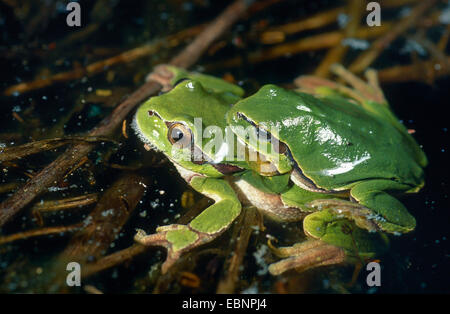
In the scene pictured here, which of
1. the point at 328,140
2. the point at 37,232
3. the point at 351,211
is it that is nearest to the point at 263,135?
the point at 328,140

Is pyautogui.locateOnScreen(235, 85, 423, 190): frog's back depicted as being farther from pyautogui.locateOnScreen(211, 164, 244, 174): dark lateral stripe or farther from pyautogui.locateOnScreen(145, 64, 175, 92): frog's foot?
pyautogui.locateOnScreen(145, 64, 175, 92): frog's foot

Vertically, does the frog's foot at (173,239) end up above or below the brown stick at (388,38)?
below

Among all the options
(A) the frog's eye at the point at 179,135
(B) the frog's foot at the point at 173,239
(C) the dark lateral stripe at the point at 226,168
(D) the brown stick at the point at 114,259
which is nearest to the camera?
(D) the brown stick at the point at 114,259

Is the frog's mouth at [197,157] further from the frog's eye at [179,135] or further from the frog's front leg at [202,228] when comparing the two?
the frog's front leg at [202,228]

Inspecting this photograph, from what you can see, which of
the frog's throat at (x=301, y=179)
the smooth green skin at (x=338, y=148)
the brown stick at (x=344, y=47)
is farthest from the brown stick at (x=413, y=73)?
the frog's throat at (x=301, y=179)

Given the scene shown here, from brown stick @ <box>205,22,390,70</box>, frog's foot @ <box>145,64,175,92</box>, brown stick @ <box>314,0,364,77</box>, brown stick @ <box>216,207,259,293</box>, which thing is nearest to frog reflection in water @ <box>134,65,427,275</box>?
brown stick @ <box>216,207,259,293</box>
